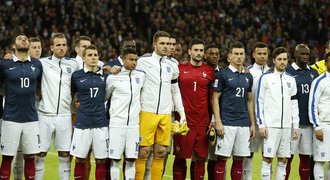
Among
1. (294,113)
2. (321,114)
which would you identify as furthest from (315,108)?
(294,113)

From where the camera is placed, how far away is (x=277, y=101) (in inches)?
446

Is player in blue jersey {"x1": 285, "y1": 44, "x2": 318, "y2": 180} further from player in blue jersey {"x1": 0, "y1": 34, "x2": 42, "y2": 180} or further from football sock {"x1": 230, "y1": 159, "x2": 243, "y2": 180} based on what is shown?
player in blue jersey {"x1": 0, "y1": 34, "x2": 42, "y2": 180}

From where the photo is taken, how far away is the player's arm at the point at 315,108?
11344 millimetres

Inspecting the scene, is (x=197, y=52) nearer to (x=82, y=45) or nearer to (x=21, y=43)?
(x=82, y=45)

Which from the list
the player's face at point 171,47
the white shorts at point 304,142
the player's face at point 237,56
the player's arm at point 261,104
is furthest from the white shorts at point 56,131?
the white shorts at point 304,142

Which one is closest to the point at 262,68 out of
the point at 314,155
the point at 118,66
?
the point at 314,155

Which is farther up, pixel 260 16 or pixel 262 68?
pixel 260 16

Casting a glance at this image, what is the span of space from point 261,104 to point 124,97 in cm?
221

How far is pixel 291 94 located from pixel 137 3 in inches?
688

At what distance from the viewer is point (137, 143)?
10805 mm

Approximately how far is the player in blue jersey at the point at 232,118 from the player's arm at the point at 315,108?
98 centimetres

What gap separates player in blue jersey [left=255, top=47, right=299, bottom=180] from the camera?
1131 cm

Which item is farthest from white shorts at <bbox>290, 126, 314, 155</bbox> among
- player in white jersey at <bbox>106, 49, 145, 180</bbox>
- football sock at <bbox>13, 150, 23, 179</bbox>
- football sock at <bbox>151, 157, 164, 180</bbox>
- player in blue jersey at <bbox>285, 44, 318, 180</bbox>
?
football sock at <bbox>13, 150, 23, 179</bbox>

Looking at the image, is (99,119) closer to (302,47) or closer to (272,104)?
(272,104)
